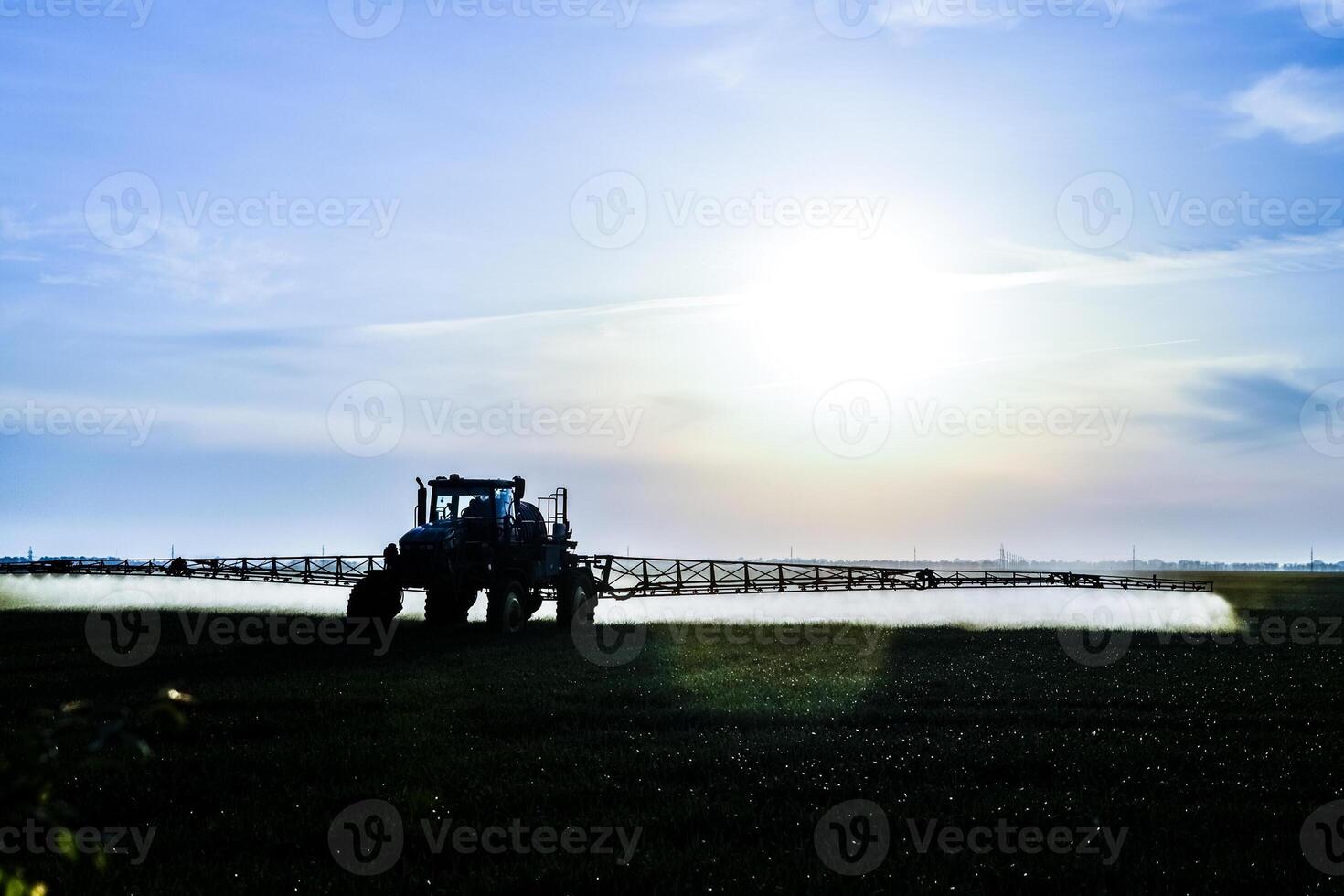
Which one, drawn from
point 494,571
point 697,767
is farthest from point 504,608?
point 697,767

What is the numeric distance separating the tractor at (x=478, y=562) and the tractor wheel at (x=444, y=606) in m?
0.02

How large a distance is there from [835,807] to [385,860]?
409 centimetres

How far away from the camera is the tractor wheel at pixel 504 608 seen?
90.9 feet

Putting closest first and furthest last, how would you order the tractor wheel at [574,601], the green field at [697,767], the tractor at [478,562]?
1. the green field at [697,767]
2. the tractor at [478,562]
3. the tractor wheel at [574,601]

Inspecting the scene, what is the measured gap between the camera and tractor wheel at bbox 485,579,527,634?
27.7m

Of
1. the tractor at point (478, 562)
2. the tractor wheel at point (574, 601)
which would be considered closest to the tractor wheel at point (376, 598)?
the tractor at point (478, 562)

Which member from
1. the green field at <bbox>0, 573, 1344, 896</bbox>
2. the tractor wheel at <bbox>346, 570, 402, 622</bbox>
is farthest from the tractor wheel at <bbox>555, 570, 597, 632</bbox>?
the green field at <bbox>0, 573, 1344, 896</bbox>

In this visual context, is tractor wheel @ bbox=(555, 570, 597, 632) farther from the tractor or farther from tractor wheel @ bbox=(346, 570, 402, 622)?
tractor wheel @ bbox=(346, 570, 402, 622)

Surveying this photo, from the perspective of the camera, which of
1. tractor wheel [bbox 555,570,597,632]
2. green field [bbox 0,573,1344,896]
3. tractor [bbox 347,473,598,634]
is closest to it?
green field [bbox 0,573,1344,896]

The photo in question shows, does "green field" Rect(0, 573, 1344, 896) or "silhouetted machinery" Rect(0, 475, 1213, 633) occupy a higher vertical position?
"silhouetted machinery" Rect(0, 475, 1213, 633)

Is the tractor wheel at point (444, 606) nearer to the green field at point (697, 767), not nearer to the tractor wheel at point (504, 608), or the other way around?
the tractor wheel at point (504, 608)

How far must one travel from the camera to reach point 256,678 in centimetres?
1861

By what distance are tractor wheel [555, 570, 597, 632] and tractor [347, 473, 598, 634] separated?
3 cm

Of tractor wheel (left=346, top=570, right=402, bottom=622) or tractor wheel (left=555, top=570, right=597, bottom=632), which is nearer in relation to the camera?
tractor wheel (left=346, top=570, right=402, bottom=622)
